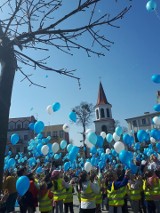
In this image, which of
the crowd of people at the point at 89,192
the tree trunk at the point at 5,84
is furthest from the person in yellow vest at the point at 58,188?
the tree trunk at the point at 5,84

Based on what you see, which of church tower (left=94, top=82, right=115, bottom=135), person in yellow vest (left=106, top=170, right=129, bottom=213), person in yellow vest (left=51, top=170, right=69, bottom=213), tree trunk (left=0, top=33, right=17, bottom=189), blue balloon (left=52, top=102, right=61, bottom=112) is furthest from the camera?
church tower (left=94, top=82, right=115, bottom=135)

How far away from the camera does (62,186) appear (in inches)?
306

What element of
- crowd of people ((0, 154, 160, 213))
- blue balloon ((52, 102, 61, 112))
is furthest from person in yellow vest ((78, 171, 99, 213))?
blue balloon ((52, 102, 61, 112))

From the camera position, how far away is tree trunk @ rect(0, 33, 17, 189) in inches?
64.7

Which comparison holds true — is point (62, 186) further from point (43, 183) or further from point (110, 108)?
point (110, 108)

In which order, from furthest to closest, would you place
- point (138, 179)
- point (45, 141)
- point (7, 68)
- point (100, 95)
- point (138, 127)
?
point (100, 95)
point (138, 127)
point (45, 141)
point (138, 179)
point (7, 68)

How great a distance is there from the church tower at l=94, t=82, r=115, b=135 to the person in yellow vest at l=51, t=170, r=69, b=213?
4158cm

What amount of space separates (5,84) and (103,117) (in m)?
50.0

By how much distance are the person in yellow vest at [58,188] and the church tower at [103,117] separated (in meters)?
41.6

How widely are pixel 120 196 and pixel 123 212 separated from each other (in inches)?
23.2

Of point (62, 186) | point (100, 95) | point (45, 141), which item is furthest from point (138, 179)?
point (100, 95)

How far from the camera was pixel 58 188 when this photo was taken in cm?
771

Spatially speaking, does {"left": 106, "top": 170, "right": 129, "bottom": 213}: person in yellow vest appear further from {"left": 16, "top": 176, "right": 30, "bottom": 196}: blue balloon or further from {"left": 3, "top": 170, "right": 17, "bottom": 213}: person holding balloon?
{"left": 3, "top": 170, "right": 17, "bottom": 213}: person holding balloon

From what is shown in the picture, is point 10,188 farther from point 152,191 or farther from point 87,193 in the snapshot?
point 152,191
